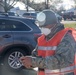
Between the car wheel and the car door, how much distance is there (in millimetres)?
272

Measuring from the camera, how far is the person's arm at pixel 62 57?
112 inches

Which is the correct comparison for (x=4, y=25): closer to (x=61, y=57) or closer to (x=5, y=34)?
(x=5, y=34)

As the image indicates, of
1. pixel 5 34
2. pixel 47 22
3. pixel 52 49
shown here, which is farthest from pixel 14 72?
pixel 52 49

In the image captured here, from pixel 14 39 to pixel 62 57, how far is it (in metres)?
5.27

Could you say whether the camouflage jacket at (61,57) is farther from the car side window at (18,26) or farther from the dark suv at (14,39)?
the car side window at (18,26)

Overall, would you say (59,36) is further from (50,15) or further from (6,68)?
(6,68)

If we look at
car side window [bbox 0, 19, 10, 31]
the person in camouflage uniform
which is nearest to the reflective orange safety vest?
the person in camouflage uniform

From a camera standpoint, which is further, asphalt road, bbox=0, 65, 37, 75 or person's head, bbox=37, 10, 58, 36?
asphalt road, bbox=0, 65, 37, 75

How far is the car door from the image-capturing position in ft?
26.0

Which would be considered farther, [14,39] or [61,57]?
[14,39]

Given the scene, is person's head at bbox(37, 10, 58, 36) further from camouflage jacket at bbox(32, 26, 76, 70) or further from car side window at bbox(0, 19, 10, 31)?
car side window at bbox(0, 19, 10, 31)

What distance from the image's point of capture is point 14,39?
8.05 m

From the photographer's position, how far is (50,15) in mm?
3145

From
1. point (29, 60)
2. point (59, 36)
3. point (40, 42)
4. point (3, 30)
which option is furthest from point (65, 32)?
point (3, 30)
